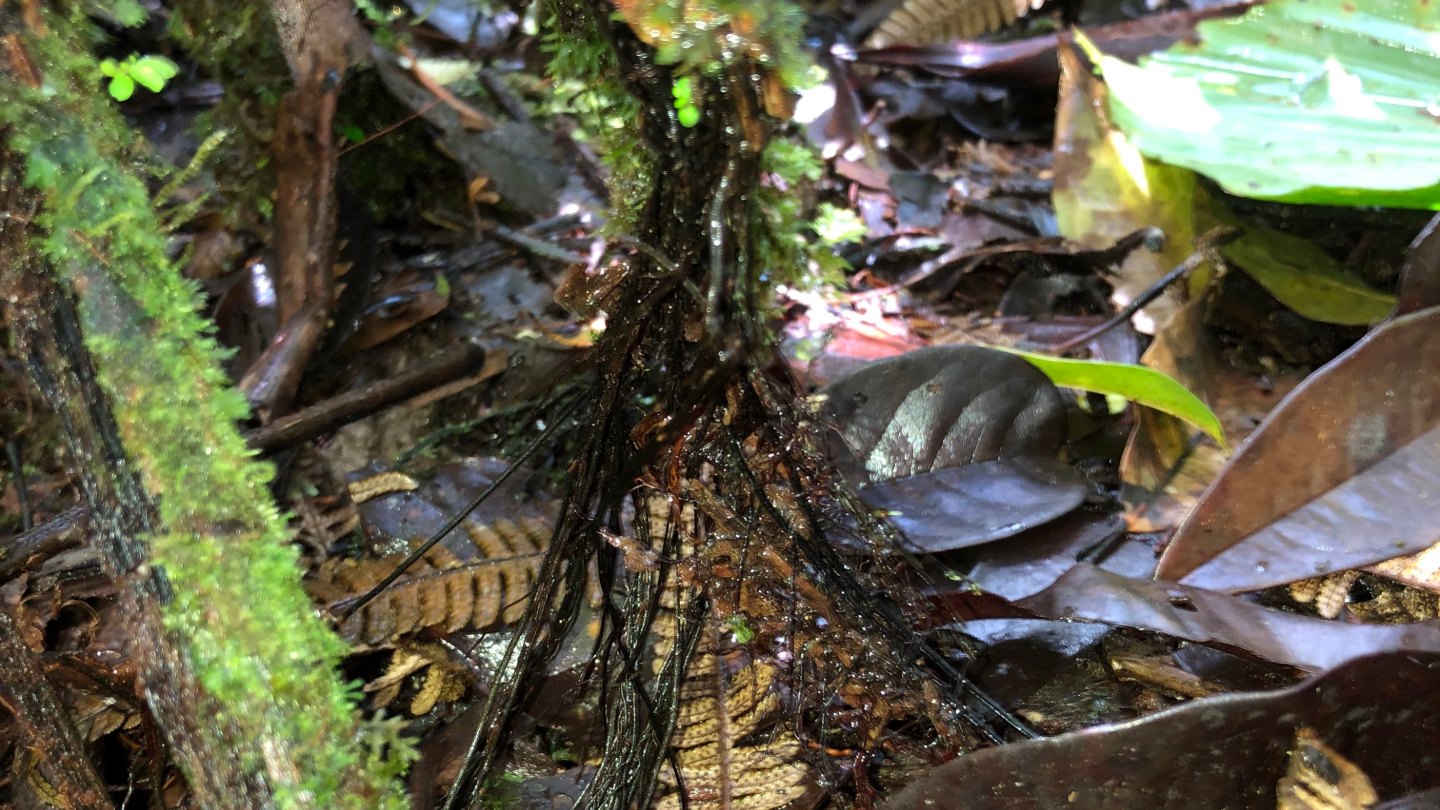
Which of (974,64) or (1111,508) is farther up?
(974,64)

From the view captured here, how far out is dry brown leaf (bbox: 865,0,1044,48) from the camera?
2.69 metres

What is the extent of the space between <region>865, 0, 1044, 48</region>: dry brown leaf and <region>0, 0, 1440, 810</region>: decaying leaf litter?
33.9 inches

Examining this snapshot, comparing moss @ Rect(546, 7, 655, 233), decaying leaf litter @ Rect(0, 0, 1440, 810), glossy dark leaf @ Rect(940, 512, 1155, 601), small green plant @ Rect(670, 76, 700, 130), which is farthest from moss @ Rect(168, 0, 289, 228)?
glossy dark leaf @ Rect(940, 512, 1155, 601)

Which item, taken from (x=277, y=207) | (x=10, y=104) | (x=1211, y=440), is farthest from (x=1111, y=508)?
(x=277, y=207)

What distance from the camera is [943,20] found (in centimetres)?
271

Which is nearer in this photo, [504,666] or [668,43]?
[668,43]

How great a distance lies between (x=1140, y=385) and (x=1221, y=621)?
382mm

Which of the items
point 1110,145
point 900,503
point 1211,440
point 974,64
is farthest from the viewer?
point 974,64

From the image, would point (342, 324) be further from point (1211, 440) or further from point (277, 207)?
point (1211, 440)

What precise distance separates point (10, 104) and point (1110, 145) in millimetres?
1826

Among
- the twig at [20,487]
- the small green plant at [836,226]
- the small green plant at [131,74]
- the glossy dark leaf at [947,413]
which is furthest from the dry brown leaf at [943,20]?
the twig at [20,487]

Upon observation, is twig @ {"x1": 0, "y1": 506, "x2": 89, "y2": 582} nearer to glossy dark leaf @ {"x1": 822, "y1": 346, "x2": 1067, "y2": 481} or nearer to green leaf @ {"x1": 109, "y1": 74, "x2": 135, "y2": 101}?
green leaf @ {"x1": 109, "y1": 74, "x2": 135, "y2": 101}

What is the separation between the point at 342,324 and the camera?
163 cm

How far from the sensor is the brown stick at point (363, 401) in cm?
132
